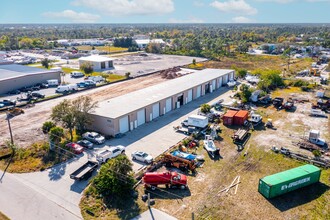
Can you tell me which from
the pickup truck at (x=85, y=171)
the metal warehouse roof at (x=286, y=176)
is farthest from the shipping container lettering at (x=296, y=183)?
the pickup truck at (x=85, y=171)

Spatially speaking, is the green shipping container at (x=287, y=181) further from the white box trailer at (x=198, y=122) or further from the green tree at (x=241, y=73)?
the green tree at (x=241, y=73)

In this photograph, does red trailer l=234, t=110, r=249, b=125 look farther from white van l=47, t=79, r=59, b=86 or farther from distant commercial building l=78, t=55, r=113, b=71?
distant commercial building l=78, t=55, r=113, b=71

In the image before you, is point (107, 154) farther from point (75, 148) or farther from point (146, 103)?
point (146, 103)

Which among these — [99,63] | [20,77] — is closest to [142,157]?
[20,77]

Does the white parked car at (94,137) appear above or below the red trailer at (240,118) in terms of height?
below

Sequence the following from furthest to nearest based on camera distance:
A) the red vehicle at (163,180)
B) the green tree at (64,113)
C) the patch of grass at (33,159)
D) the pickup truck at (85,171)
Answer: the green tree at (64,113), the patch of grass at (33,159), the pickup truck at (85,171), the red vehicle at (163,180)

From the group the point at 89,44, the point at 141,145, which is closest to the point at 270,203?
the point at 141,145

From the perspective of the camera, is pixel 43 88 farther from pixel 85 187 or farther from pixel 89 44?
pixel 89 44

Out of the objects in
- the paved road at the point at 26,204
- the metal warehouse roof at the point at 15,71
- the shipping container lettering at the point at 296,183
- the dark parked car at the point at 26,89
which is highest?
the metal warehouse roof at the point at 15,71

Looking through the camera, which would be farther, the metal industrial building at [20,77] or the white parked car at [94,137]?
the metal industrial building at [20,77]
